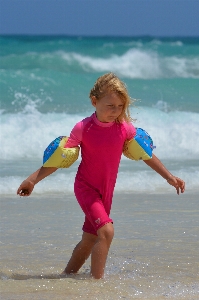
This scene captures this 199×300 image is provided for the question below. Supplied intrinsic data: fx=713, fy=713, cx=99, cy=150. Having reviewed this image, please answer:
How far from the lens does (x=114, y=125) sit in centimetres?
407

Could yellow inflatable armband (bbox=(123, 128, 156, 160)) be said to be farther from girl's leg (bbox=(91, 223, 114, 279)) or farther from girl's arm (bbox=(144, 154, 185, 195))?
girl's leg (bbox=(91, 223, 114, 279))

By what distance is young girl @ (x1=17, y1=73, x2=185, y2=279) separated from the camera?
156 inches

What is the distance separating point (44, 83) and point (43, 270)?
11781 millimetres

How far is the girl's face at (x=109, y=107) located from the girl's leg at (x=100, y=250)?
23.8 inches

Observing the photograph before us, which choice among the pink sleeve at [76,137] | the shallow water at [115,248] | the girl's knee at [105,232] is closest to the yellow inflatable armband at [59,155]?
the pink sleeve at [76,137]

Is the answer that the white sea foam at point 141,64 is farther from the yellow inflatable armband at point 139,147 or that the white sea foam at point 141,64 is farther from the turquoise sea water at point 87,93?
the yellow inflatable armband at point 139,147

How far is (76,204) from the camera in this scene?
6281 millimetres

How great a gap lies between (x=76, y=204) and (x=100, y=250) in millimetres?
2443

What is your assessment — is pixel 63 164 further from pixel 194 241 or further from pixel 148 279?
pixel 194 241

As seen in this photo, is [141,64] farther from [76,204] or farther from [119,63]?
[76,204]

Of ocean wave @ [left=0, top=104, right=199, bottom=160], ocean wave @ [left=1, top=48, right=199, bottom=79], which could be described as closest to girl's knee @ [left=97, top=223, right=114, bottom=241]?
ocean wave @ [left=0, top=104, right=199, bottom=160]

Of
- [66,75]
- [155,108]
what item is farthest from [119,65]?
[155,108]

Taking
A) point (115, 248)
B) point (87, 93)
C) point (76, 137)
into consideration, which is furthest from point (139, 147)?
point (87, 93)

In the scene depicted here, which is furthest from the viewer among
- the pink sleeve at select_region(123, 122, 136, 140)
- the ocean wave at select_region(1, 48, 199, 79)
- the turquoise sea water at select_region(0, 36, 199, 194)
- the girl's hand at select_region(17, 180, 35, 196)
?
the ocean wave at select_region(1, 48, 199, 79)
